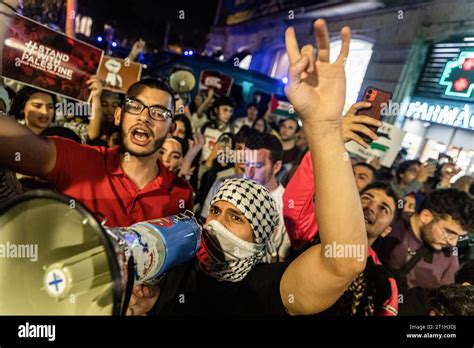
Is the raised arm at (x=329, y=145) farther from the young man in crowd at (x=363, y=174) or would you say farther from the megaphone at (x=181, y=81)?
the megaphone at (x=181, y=81)

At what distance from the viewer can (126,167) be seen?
1.50m

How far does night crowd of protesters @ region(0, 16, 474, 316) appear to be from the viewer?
3.27 ft

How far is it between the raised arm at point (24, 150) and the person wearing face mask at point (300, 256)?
548mm

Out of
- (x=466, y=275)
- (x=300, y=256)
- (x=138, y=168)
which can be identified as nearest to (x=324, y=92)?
(x=300, y=256)

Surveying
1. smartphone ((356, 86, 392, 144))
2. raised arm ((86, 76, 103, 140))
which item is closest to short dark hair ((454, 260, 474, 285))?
smartphone ((356, 86, 392, 144))

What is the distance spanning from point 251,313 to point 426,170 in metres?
2.72

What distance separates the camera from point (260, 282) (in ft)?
4.18

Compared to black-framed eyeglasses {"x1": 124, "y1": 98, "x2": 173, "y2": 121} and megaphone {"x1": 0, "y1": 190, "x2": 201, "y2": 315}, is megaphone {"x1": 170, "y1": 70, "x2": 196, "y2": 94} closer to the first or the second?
black-framed eyeglasses {"x1": 124, "y1": 98, "x2": 173, "y2": 121}

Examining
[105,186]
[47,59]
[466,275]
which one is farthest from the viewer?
[466,275]

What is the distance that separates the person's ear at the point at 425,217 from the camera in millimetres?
2162

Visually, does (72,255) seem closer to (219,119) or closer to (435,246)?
(435,246)

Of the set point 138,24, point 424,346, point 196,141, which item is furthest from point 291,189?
point 138,24

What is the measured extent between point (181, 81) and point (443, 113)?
234 cm

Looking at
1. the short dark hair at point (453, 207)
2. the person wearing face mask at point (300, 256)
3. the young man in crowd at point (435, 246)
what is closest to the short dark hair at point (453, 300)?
the young man in crowd at point (435, 246)
